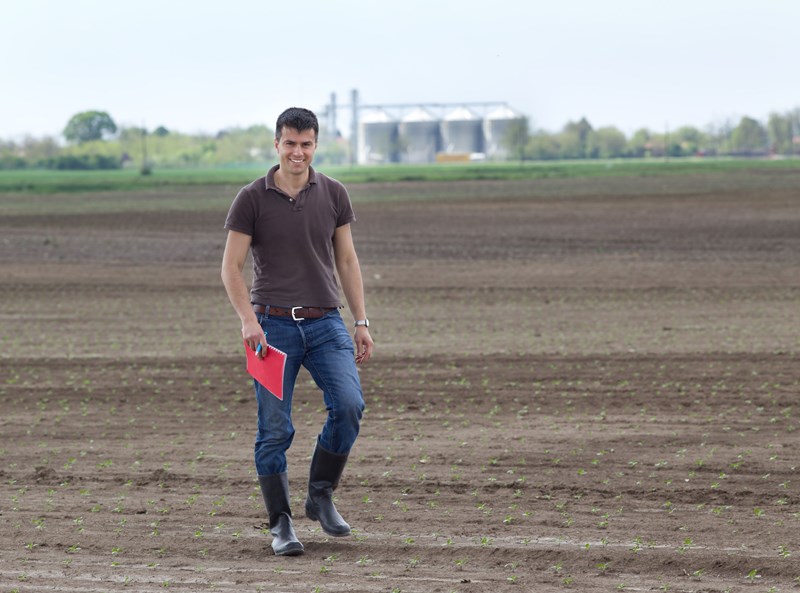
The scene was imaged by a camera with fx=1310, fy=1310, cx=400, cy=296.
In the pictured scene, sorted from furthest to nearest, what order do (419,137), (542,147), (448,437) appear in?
1. (419,137)
2. (542,147)
3. (448,437)

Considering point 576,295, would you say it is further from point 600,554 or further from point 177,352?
point 600,554

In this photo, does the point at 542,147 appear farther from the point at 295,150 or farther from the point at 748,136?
the point at 295,150

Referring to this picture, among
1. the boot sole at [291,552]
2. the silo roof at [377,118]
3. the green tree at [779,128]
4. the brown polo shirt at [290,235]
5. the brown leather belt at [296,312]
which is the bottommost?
the boot sole at [291,552]

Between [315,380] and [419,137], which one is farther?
[419,137]

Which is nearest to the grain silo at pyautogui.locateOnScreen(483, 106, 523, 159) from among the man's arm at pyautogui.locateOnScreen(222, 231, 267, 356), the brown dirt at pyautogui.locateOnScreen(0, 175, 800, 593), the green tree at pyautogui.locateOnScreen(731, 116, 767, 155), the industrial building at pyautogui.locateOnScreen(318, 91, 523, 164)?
the industrial building at pyautogui.locateOnScreen(318, 91, 523, 164)

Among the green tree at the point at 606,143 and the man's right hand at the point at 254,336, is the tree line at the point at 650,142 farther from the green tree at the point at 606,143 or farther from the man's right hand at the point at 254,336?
the man's right hand at the point at 254,336

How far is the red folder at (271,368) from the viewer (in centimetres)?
597

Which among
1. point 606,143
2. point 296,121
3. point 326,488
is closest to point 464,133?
point 606,143

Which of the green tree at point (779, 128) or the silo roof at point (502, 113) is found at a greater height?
the silo roof at point (502, 113)

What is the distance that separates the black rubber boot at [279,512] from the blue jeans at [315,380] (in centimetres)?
5

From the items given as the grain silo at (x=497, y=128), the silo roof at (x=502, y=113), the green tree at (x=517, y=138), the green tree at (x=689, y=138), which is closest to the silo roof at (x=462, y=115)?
the silo roof at (x=502, y=113)

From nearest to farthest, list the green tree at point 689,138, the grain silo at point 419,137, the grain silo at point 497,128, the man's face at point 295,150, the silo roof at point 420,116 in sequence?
the man's face at point 295,150
the grain silo at point 497,128
the green tree at point 689,138
the grain silo at point 419,137
the silo roof at point 420,116

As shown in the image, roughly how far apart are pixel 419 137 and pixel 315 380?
140m

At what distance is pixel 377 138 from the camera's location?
5640 inches
